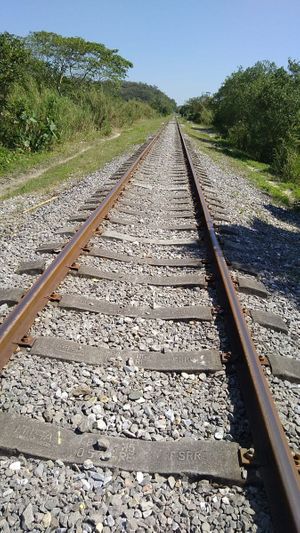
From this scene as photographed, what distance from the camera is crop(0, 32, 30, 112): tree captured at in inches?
471

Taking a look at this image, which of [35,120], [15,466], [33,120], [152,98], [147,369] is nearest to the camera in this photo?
[15,466]

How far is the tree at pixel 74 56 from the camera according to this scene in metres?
29.9

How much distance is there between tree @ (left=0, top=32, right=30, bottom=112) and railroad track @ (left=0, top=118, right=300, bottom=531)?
988 cm

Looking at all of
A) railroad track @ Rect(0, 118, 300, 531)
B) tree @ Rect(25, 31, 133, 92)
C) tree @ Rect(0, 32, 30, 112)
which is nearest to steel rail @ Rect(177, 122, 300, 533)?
railroad track @ Rect(0, 118, 300, 531)

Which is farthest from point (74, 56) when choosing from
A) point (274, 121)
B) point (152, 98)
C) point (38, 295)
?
point (152, 98)

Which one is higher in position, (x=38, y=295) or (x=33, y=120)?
(x=33, y=120)

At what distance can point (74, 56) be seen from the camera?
1227 inches

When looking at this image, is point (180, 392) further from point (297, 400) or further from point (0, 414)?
point (0, 414)

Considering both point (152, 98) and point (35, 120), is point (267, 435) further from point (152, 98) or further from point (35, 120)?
point (152, 98)

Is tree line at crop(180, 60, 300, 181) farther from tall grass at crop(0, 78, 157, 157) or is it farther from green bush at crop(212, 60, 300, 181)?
tall grass at crop(0, 78, 157, 157)

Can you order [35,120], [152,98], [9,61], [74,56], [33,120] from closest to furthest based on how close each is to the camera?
1. [9,61]
2. [33,120]
3. [35,120]
4. [74,56]
5. [152,98]

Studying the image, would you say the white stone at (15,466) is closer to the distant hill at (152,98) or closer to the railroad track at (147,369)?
the railroad track at (147,369)

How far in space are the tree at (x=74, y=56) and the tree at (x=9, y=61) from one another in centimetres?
1639

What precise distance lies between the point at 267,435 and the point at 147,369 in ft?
3.14
